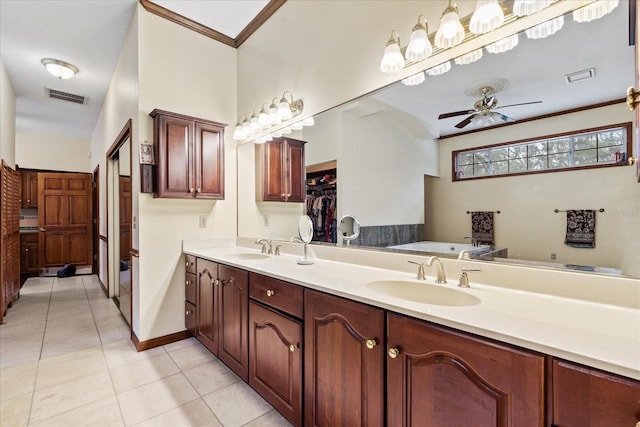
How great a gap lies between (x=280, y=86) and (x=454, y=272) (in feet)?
6.82

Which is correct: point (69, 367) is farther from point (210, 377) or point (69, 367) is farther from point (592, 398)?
point (592, 398)

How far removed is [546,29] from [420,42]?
0.51 meters

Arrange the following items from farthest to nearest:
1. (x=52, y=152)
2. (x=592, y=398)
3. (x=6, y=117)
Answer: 1. (x=52, y=152)
2. (x=6, y=117)
3. (x=592, y=398)

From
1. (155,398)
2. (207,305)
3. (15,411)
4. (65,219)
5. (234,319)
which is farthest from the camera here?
(65,219)

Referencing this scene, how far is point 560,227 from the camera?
3.90ft

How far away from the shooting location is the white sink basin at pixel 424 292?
1276 millimetres

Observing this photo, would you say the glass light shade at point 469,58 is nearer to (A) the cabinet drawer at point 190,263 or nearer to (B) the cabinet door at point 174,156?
(B) the cabinet door at point 174,156

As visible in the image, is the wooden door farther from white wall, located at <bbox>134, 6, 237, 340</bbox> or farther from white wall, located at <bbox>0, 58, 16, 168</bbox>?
white wall, located at <bbox>134, 6, 237, 340</bbox>

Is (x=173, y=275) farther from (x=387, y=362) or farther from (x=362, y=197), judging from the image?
(x=387, y=362)

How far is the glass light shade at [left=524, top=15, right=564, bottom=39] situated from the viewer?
120 centimetres

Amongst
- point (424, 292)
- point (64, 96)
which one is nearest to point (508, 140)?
point (424, 292)

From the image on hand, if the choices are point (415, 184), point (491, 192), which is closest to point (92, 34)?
point (415, 184)

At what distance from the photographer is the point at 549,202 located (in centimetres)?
122

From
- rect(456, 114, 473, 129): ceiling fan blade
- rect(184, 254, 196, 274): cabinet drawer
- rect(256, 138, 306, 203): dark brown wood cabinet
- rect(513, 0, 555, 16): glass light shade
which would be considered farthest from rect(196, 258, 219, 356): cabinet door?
rect(513, 0, 555, 16): glass light shade
